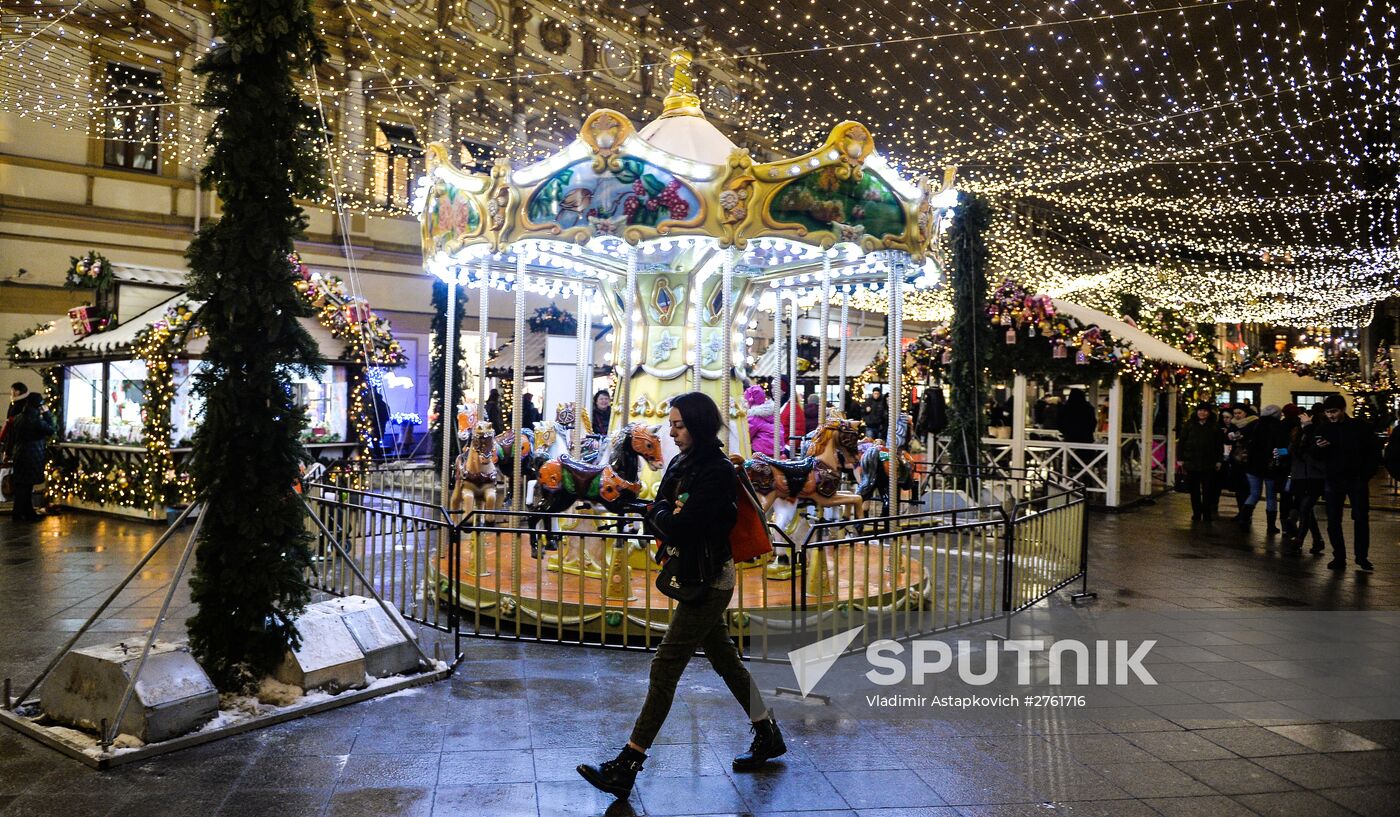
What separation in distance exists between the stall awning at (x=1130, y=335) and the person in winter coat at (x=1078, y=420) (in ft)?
3.87

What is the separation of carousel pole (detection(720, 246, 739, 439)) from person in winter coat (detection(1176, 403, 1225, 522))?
27.9ft

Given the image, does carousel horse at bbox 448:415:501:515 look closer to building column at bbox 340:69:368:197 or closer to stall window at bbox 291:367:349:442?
stall window at bbox 291:367:349:442

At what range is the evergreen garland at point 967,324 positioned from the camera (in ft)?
45.8

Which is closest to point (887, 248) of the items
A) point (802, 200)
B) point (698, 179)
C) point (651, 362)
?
point (802, 200)

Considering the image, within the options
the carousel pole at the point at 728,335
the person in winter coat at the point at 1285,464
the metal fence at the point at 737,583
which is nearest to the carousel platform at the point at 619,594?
the metal fence at the point at 737,583

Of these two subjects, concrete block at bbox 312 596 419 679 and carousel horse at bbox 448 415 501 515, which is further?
carousel horse at bbox 448 415 501 515

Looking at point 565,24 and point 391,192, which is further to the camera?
point 391,192

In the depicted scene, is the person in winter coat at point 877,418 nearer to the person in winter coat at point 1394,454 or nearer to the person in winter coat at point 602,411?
the person in winter coat at point 602,411

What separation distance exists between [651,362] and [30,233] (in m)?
13.9

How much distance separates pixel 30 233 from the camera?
17625mm

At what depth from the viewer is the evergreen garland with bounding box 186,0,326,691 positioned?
523cm

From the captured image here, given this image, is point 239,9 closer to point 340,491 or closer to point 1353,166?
point 340,491

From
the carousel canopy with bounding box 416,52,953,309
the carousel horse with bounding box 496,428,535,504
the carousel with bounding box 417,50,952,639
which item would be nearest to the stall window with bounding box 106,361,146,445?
the carousel with bounding box 417,50,952,639

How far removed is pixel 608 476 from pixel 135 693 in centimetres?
408
